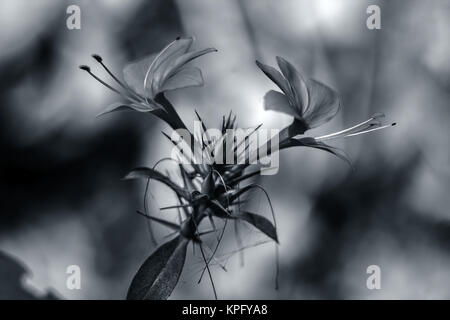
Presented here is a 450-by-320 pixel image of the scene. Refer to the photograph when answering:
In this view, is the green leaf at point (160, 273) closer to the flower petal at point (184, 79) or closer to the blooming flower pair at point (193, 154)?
the blooming flower pair at point (193, 154)

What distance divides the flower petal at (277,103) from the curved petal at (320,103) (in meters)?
0.05

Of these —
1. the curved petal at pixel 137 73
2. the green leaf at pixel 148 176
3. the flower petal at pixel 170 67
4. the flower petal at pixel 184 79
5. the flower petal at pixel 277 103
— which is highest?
the curved petal at pixel 137 73

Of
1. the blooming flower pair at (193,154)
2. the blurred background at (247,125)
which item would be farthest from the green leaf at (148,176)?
the blurred background at (247,125)

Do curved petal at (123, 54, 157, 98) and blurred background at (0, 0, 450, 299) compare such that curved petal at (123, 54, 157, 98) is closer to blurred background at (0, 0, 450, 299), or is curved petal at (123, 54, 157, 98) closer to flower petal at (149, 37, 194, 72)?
flower petal at (149, 37, 194, 72)

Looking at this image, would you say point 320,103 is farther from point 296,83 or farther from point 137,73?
point 137,73

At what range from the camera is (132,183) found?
38.3 inches

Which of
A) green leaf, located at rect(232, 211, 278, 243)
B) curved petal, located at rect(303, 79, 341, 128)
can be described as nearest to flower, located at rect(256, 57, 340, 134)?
curved petal, located at rect(303, 79, 341, 128)

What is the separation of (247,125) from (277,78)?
40 centimetres

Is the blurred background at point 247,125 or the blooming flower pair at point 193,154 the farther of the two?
the blurred background at point 247,125

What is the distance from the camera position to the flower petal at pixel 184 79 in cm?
57

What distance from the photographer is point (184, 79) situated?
Result: 588 mm
